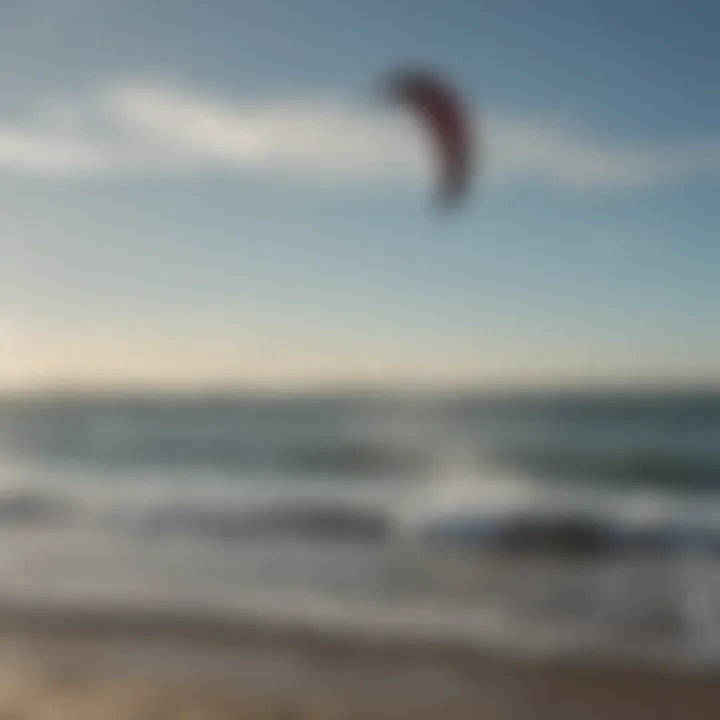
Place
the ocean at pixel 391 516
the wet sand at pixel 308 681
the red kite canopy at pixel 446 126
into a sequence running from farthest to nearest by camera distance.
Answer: the ocean at pixel 391 516 → the wet sand at pixel 308 681 → the red kite canopy at pixel 446 126

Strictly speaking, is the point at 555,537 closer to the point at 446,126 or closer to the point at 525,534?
the point at 525,534

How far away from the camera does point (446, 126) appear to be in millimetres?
2381

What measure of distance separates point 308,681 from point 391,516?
234cm

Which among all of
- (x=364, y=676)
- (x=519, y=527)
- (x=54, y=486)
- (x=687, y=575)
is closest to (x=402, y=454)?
(x=54, y=486)

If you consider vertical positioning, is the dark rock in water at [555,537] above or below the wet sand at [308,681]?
above

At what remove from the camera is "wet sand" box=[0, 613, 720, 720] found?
2561mm

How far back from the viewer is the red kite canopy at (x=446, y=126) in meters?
2.33

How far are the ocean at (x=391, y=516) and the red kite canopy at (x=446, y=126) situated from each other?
126 cm

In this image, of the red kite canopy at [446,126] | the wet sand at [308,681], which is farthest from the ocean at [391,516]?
the red kite canopy at [446,126]

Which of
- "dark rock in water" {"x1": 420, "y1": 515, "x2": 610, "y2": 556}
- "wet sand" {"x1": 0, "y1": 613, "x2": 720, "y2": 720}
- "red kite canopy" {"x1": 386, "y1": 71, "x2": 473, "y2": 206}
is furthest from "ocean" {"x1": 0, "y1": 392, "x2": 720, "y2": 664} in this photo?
"red kite canopy" {"x1": 386, "y1": 71, "x2": 473, "y2": 206}

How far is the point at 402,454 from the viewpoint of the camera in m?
7.68

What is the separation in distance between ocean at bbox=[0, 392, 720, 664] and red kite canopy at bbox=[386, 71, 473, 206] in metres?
1.26

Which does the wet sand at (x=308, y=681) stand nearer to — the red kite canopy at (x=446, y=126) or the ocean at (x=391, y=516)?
the ocean at (x=391, y=516)

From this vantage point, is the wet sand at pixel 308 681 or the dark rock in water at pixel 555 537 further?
the dark rock in water at pixel 555 537
